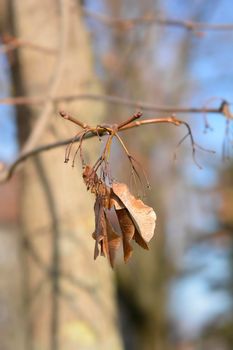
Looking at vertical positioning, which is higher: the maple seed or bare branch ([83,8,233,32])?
bare branch ([83,8,233,32])

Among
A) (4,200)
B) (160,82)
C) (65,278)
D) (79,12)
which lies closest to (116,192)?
(65,278)

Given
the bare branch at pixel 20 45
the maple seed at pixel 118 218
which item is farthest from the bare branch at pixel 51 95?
the maple seed at pixel 118 218

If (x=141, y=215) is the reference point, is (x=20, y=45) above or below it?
above

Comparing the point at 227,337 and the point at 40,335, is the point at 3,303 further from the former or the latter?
the point at 40,335

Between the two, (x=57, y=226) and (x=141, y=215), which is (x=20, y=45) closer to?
(x=57, y=226)

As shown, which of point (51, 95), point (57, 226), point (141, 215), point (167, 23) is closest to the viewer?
point (141, 215)

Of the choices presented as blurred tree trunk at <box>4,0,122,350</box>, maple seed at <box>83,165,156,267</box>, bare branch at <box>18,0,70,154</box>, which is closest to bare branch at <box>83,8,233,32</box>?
blurred tree trunk at <box>4,0,122,350</box>

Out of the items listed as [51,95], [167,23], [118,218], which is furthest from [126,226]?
[167,23]

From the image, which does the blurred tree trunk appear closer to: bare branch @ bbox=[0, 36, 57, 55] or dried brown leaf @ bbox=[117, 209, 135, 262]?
bare branch @ bbox=[0, 36, 57, 55]
